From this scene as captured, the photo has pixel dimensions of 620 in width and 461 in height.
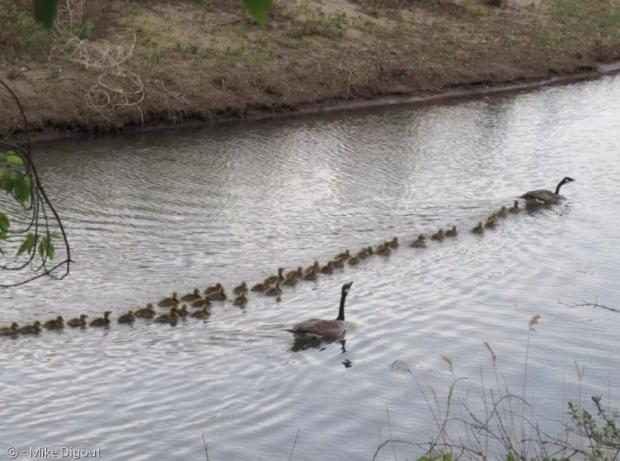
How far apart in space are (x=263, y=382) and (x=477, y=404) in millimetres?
2513

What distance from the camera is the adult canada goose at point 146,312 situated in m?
14.1

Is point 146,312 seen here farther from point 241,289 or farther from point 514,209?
point 514,209

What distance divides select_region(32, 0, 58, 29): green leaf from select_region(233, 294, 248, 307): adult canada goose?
38.3 ft

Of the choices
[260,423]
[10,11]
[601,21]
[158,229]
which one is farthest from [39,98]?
[601,21]

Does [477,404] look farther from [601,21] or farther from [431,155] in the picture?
[601,21]

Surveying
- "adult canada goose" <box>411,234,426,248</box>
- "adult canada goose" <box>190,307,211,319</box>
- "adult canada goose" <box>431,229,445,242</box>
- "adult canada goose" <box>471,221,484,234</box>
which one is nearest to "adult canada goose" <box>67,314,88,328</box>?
"adult canada goose" <box>190,307,211,319</box>

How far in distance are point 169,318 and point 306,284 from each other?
257 centimetres

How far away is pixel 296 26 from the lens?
3278 centimetres

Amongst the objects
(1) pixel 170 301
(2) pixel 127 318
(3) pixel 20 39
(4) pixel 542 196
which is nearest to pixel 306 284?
(1) pixel 170 301

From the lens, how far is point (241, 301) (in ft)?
48.6

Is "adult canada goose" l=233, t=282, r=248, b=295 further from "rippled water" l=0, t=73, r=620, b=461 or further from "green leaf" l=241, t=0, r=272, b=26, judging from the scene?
"green leaf" l=241, t=0, r=272, b=26

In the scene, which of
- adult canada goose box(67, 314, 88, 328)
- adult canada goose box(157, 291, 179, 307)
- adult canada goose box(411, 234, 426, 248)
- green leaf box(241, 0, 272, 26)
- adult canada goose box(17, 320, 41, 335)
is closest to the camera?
green leaf box(241, 0, 272, 26)

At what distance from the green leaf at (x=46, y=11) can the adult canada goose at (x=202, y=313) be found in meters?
11.2

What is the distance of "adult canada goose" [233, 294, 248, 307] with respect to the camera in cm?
1476
